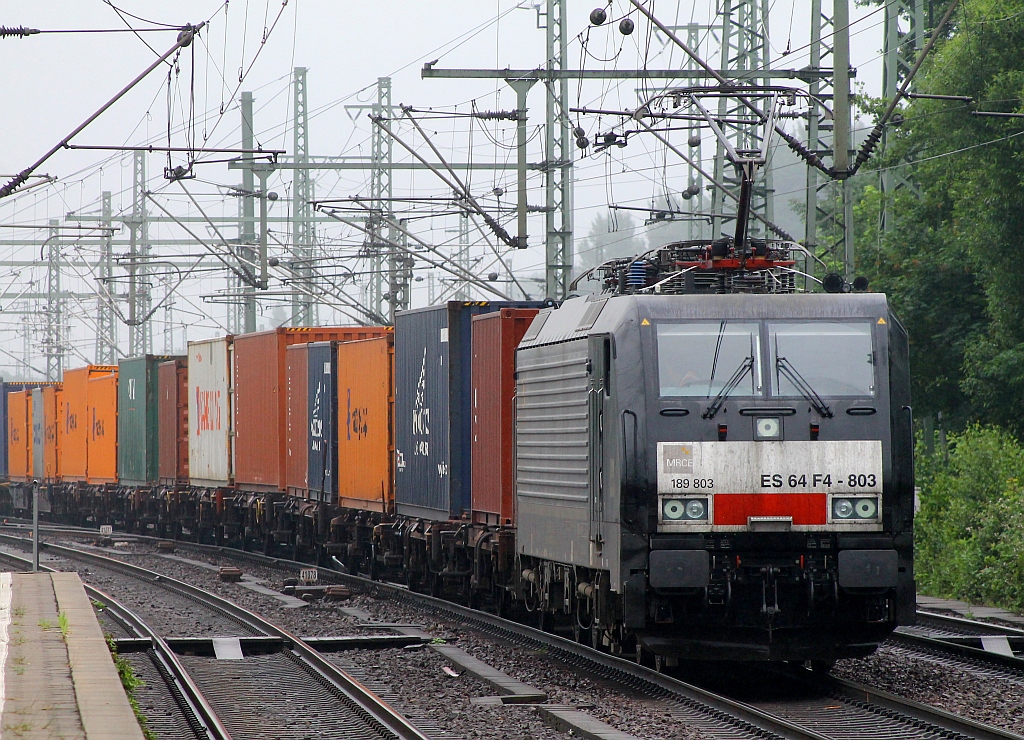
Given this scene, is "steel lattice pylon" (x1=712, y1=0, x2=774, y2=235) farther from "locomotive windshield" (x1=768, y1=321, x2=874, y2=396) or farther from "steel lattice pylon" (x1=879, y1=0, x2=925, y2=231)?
"locomotive windshield" (x1=768, y1=321, x2=874, y2=396)

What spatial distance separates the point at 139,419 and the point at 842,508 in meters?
26.1

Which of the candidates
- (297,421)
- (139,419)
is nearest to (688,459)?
(297,421)

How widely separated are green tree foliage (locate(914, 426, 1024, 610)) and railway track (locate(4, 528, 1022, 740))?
6509 millimetres

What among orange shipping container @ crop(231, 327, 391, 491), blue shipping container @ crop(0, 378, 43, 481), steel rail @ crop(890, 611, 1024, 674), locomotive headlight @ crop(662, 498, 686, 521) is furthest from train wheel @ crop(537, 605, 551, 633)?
blue shipping container @ crop(0, 378, 43, 481)

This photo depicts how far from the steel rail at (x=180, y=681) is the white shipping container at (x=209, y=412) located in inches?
391

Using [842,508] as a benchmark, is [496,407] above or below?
above

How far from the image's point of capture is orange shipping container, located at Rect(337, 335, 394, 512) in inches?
802

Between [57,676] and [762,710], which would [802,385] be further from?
[57,676]

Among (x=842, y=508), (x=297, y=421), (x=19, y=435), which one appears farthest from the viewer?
(x=19, y=435)

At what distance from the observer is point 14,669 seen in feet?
34.6

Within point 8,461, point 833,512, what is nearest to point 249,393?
point 833,512

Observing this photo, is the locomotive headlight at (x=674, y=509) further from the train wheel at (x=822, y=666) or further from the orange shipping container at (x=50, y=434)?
the orange shipping container at (x=50, y=434)

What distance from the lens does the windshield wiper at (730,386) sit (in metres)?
10.8

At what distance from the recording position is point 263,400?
87.7 ft
